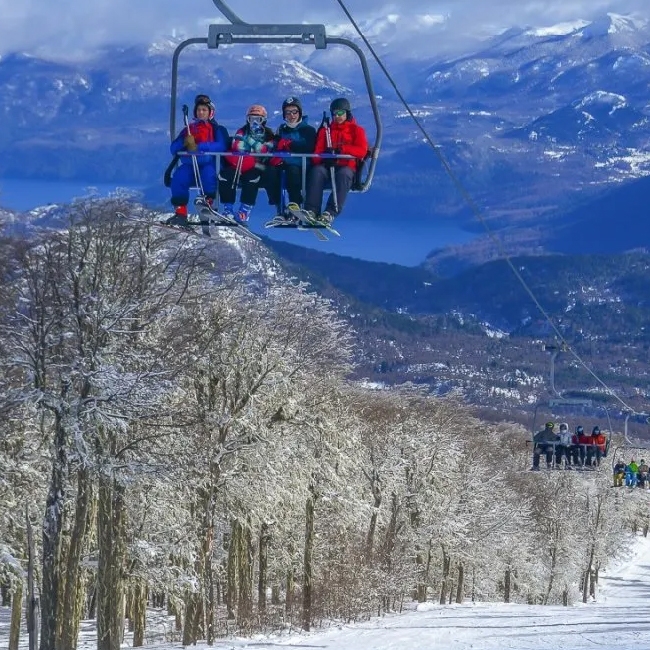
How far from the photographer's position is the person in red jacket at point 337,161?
1792cm

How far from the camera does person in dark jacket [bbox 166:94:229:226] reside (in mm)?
17844

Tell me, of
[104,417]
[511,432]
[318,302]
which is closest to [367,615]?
[318,302]

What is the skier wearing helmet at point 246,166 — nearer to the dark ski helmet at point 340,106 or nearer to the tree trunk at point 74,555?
the dark ski helmet at point 340,106

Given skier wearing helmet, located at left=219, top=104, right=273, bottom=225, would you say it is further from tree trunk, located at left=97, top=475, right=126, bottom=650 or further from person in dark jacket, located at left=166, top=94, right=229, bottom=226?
tree trunk, located at left=97, top=475, right=126, bottom=650

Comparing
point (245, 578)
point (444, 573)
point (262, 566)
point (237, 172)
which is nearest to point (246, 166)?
point (237, 172)

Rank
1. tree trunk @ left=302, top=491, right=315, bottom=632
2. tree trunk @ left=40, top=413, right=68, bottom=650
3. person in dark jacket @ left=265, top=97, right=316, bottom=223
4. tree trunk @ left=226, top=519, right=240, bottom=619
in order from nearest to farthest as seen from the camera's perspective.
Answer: person in dark jacket @ left=265, top=97, right=316, bottom=223 → tree trunk @ left=40, top=413, right=68, bottom=650 → tree trunk @ left=302, top=491, right=315, bottom=632 → tree trunk @ left=226, top=519, right=240, bottom=619

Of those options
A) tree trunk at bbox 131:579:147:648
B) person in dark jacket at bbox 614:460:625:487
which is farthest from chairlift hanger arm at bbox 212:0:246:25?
person in dark jacket at bbox 614:460:625:487

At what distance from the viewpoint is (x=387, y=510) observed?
5584 cm

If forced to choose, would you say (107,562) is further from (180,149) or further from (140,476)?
(180,149)

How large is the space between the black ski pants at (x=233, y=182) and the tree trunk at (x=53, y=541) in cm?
1063

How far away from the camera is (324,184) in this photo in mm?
18297

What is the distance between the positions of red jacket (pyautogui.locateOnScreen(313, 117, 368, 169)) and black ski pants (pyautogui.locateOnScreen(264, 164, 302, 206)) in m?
0.60

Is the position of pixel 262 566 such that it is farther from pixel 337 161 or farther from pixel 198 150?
pixel 198 150

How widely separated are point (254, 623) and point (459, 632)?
6.31 m
